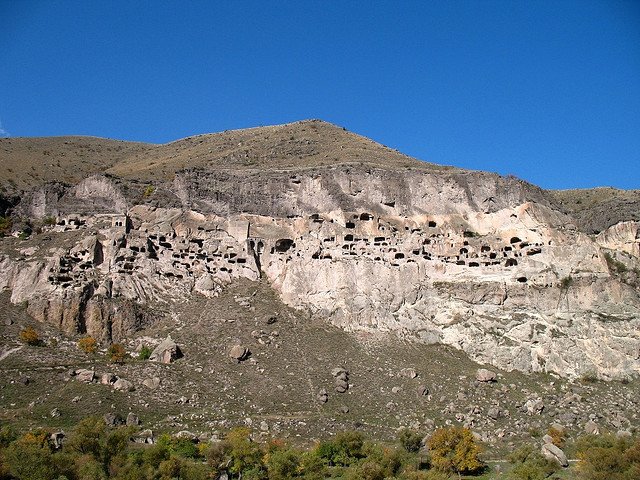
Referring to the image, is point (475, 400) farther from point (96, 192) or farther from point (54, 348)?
point (96, 192)

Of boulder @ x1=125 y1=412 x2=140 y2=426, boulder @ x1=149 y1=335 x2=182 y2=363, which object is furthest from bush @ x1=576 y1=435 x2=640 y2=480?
boulder @ x1=149 y1=335 x2=182 y2=363

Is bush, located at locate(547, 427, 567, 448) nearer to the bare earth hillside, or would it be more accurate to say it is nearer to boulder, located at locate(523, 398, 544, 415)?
the bare earth hillside

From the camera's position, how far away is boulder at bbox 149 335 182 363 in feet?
144

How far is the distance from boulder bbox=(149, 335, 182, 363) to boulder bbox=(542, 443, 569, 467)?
83.2ft

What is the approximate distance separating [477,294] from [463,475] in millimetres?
17110

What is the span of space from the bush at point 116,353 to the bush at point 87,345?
1043 millimetres

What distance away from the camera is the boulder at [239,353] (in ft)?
146

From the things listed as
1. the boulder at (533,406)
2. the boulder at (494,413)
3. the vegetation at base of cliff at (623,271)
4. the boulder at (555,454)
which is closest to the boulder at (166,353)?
the boulder at (494,413)

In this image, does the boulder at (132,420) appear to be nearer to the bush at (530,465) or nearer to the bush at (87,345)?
the bush at (87,345)

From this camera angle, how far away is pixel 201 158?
262ft

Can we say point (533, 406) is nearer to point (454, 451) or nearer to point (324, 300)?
point (454, 451)

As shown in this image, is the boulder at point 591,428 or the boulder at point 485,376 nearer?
the boulder at point 591,428

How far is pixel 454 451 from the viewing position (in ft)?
115

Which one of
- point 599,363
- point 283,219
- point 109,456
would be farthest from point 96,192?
point 599,363
